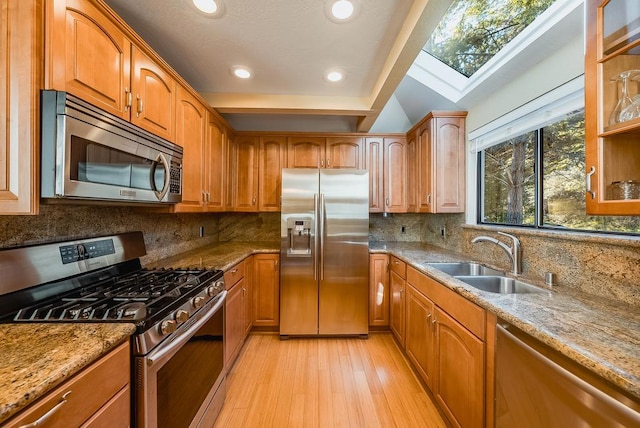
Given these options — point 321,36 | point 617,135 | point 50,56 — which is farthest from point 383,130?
point 50,56

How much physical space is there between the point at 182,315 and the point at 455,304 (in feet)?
4.66

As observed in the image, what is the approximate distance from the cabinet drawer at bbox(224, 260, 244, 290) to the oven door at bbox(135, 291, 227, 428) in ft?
0.92

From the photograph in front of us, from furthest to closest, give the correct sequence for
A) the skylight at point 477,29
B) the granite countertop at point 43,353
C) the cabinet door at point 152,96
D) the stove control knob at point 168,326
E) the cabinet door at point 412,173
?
the cabinet door at point 412,173 → the skylight at point 477,29 → the cabinet door at point 152,96 → the stove control knob at point 168,326 → the granite countertop at point 43,353

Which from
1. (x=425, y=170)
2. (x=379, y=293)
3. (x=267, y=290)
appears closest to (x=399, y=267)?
(x=379, y=293)

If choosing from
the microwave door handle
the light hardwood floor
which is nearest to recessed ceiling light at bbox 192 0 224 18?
the microwave door handle

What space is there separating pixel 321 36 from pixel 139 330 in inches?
74.9

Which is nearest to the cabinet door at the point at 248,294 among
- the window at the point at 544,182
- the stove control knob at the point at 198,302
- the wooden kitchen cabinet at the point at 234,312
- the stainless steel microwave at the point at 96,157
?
the wooden kitchen cabinet at the point at 234,312

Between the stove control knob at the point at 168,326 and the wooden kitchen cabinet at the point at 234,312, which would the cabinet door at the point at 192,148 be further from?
the stove control knob at the point at 168,326

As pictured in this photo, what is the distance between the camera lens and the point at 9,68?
0.90 meters

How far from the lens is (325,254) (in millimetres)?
2627

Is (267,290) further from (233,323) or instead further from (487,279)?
(487,279)

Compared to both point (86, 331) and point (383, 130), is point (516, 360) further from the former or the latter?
point (383, 130)

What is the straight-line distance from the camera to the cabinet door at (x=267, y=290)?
2703mm

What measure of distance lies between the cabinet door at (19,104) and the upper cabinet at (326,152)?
2.26 metres
